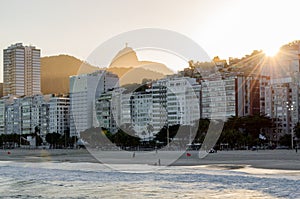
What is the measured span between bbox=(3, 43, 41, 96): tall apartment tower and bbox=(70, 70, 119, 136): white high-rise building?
6236 cm

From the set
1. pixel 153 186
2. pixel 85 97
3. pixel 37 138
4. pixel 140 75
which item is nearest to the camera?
pixel 153 186

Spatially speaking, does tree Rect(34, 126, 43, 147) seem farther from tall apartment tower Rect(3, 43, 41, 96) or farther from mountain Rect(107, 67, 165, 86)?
tall apartment tower Rect(3, 43, 41, 96)

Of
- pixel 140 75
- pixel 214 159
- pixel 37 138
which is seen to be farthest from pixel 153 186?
pixel 37 138

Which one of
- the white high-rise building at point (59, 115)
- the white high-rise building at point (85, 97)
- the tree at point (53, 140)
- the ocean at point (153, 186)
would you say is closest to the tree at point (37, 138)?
the white high-rise building at point (59, 115)

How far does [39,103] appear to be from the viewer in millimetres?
137375

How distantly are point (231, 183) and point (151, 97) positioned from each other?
7959 cm

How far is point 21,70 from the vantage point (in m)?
191

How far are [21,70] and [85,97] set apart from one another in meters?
76.6

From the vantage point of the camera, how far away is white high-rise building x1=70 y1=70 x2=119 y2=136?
118 metres

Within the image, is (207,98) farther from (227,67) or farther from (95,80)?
(95,80)

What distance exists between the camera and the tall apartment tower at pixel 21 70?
188 m

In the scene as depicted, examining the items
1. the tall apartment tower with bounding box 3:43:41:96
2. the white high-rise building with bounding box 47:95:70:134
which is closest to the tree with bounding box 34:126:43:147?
the white high-rise building with bounding box 47:95:70:134

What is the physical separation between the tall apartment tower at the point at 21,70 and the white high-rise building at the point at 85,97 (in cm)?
6236

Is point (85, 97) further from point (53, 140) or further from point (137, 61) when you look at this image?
point (137, 61)
